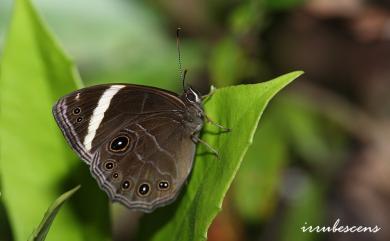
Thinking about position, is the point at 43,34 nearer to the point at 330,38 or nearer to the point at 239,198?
the point at 239,198

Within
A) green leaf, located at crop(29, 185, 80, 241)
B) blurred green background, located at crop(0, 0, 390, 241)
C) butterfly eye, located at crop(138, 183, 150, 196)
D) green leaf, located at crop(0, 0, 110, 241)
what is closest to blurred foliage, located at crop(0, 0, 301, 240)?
green leaf, located at crop(0, 0, 110, 241)

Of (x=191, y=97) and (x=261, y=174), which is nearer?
(x=191, y=97)

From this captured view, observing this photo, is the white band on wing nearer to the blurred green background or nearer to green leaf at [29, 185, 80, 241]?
green leaf at [29, 185, 80, 241]

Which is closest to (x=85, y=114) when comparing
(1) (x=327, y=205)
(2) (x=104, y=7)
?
(2) (x=104, y=7)

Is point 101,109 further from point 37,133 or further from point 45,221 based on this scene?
point 45,221

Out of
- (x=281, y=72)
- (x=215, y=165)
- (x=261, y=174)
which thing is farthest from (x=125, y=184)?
(x=281, y=72)
